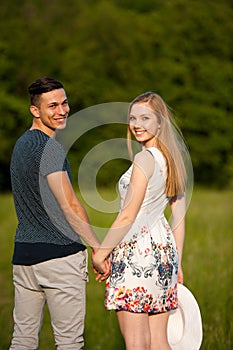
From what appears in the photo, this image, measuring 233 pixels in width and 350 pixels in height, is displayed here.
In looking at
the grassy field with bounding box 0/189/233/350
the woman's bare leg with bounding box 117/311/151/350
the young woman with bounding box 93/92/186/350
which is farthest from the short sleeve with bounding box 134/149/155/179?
the grassy field with bounding box 0/189/233/350

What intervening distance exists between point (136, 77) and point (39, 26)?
3.33m

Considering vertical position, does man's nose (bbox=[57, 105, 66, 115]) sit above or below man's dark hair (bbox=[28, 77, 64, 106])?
below

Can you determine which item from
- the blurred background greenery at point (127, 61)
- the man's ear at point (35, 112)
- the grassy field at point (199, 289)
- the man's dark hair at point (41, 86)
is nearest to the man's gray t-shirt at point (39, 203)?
the man's ear at point (35, 112)

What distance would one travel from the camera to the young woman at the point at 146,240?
13.6 feet

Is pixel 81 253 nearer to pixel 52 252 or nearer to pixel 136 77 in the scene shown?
pixel 52 252

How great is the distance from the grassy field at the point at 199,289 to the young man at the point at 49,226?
1.82m

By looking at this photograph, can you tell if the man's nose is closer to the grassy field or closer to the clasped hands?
the clasped hands

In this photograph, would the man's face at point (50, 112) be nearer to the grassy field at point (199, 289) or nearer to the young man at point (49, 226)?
the young man at point (49, 226)

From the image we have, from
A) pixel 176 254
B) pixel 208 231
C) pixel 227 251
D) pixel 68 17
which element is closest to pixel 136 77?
pixel 68 17

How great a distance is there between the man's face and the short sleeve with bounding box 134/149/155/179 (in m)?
0.42

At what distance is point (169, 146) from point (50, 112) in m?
0.63

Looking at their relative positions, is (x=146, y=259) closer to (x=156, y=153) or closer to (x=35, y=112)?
(x=156, y=153)

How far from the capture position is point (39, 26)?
2567 cm

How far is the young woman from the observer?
4160mm
